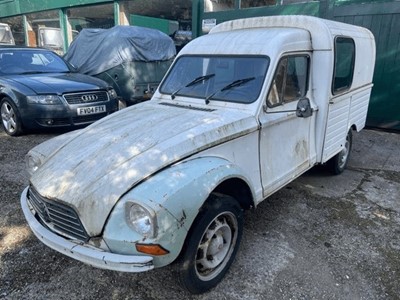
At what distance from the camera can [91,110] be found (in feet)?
21.7

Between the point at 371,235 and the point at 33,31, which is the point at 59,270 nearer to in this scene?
the point at 371,235

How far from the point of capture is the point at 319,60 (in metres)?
3.97

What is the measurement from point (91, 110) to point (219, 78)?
3796 millimetres

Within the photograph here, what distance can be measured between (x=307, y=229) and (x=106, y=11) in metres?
14.9

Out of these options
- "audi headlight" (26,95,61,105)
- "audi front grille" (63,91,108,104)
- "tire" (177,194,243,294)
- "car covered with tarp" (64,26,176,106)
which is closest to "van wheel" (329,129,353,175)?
"tire" (177,194,243,294)

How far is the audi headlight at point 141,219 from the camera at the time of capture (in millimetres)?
2180

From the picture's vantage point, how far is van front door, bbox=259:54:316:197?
3357mm

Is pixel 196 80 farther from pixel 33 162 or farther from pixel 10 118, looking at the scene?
pixel 10 118

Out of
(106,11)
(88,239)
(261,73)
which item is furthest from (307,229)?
(106,11)

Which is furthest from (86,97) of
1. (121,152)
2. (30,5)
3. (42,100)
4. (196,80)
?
(30,5)

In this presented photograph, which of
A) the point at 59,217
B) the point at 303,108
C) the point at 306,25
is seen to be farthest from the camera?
the point at 306,25

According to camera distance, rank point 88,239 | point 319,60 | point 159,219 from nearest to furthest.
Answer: point 159,219 < point 88,239 < point 319,60

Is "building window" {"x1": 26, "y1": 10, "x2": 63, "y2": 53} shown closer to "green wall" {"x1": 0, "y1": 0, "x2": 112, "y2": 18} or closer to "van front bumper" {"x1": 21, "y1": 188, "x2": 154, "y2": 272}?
"green wall" {"x1": 0, "y1": 0, "x2": 112, "y2": 18}

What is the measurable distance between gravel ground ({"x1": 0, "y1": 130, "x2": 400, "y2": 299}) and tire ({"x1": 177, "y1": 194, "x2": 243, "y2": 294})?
0.14 m
